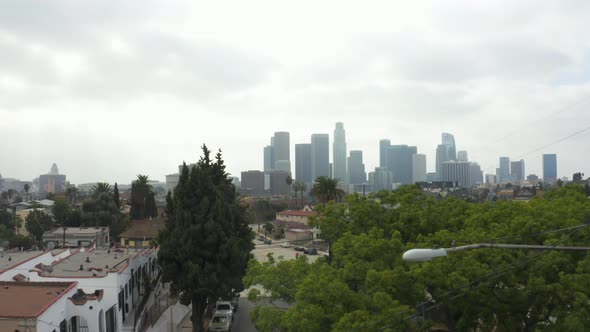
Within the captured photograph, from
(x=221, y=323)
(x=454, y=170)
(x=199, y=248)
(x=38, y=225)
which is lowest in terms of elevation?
(x=221, y=323)

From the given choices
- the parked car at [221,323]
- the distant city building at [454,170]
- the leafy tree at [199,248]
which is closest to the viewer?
the leafy tree at [199,248]

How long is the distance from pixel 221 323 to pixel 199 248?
5.14m

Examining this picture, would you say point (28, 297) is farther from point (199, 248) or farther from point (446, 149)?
point (446, 149)

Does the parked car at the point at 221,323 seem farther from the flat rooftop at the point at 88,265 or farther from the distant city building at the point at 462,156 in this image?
the distant city building at the point at 462,156

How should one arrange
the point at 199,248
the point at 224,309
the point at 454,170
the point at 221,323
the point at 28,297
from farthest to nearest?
the point at 454,170 → the point at 224,309 → the point at 221,323 → the point at 199,248 → the point at 28,297

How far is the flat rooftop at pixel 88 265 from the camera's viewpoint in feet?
67.3

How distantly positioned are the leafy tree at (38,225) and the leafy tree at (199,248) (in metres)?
43.7

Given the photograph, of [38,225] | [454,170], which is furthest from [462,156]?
[38,225]

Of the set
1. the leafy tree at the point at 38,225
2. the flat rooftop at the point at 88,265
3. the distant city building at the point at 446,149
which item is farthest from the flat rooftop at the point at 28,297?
the distant city building at the point at 446,149

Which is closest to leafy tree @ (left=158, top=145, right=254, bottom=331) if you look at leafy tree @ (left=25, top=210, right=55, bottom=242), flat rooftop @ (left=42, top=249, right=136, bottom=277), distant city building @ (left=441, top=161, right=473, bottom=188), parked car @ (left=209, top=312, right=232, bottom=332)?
parked car @ (left=209, top=312, right=232, bottom=332)

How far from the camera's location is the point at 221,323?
26031 mm

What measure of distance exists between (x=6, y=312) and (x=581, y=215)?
19713mm

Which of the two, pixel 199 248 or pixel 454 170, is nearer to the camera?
pixel 199 248

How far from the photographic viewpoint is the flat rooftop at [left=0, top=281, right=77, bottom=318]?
14070 millimetres
